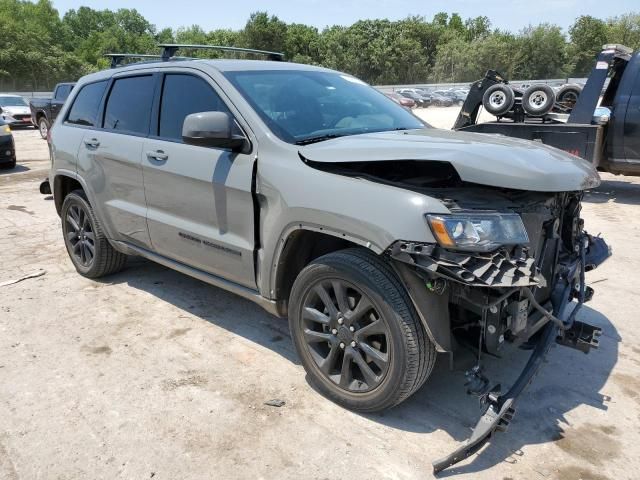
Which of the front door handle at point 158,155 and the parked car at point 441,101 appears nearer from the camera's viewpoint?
the front door handle at point 158,155

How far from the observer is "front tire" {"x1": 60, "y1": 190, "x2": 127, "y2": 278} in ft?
16.0

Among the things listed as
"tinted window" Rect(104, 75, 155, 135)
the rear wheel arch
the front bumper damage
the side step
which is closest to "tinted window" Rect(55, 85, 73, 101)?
Result: the rear wheel arch

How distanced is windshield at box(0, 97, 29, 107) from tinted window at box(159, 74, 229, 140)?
23.0 m

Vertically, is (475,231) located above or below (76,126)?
below

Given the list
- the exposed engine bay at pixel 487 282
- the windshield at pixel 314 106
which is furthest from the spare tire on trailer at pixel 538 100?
the exposed engine bay at pixel 487 282

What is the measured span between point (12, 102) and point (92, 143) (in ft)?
74.8

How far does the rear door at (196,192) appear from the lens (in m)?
3.41

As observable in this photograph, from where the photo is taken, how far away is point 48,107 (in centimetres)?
1802

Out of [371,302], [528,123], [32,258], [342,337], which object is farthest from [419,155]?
[528,123]

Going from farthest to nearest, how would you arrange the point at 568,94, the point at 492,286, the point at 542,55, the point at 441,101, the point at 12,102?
the point at 542,55, the point at 441,101, the point at 12,102, the point at 568,94, the point at 492,286

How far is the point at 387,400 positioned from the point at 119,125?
3.07 m

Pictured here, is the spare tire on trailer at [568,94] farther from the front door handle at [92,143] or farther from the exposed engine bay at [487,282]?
the front door handle at [92,143]

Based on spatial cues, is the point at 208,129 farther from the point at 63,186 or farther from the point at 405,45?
the point at 405,45

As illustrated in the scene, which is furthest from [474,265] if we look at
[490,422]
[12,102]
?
[12,102]
